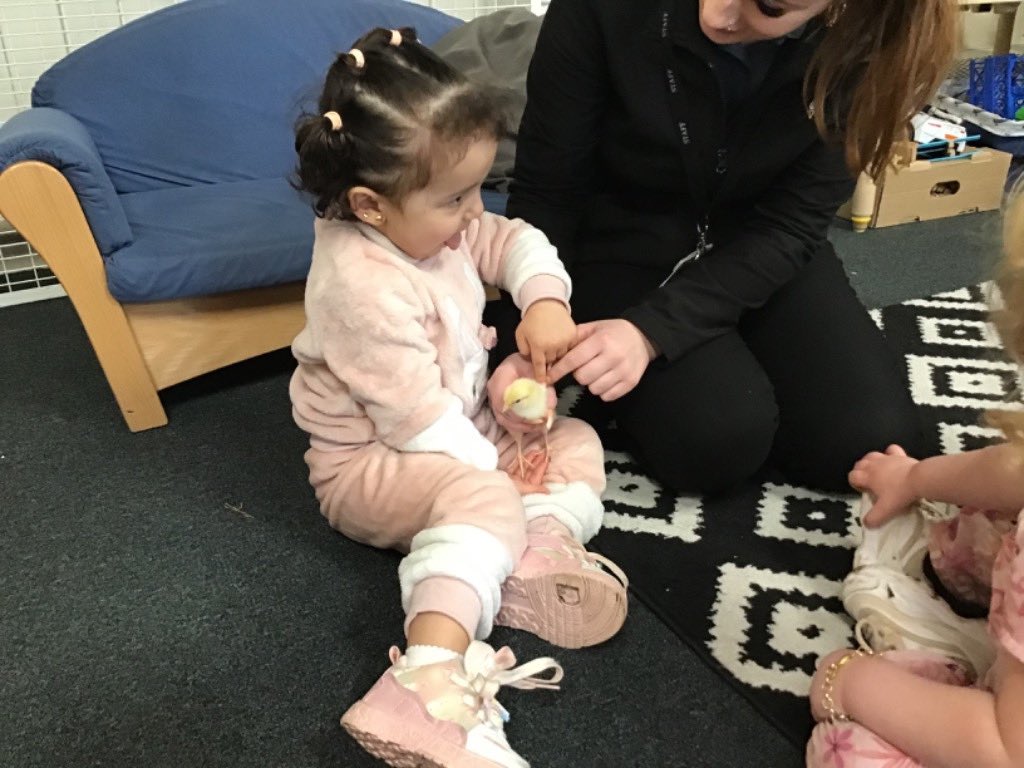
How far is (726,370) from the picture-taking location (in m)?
1.14

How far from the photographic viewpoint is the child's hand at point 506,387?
1062 millimetres

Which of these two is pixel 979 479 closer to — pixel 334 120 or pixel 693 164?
pixel 693 164

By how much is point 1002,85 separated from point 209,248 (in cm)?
209

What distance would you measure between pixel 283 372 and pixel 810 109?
0.97 meters

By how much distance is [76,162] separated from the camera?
4.10ft

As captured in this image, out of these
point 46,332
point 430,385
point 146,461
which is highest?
point 430,385

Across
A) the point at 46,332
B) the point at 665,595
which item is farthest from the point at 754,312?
the point at 46,332

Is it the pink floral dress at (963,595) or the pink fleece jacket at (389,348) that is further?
the pink fleece jacket at (389,348)

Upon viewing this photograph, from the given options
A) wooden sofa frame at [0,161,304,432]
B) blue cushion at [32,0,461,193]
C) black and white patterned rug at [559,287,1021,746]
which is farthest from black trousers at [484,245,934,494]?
blue cushion at [32,0,461,193]

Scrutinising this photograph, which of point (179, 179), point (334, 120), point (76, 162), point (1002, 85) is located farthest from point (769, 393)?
point (1002, 85)

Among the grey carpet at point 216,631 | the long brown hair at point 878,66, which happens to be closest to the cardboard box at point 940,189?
the long brown hair at point 878,66

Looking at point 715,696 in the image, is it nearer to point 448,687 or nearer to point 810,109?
point 448,687

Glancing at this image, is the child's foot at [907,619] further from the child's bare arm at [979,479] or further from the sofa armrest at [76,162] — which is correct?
the sofa armrest at [76,162]

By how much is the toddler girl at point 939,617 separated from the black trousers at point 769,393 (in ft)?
0.33
